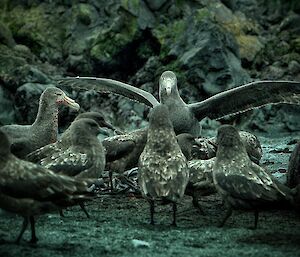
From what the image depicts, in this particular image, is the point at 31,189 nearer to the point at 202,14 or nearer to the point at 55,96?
the point at 55,96

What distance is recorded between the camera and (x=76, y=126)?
776 cm

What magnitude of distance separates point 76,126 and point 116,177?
2.55m

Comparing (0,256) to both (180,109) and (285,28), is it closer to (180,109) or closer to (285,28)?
(180,109)

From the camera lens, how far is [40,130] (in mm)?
9289

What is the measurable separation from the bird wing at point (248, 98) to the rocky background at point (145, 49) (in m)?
5.76

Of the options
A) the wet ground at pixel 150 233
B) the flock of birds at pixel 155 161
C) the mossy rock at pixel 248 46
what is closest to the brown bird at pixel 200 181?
the flock of birds at pixel 155 161


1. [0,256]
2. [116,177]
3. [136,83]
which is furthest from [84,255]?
[136,83]

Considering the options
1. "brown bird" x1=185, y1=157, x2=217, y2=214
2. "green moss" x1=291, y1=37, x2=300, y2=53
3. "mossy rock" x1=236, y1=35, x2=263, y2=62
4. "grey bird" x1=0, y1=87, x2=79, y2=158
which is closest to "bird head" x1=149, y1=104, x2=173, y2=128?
"brown bird" x1=185, y1=157, x2=217, y2=214

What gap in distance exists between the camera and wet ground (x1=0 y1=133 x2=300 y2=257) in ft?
19.9

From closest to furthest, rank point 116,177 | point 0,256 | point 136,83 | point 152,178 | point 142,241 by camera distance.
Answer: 1. point 0,256
2. point 142,241
3. point 152,178
4. point 116,177
5. point 136,83

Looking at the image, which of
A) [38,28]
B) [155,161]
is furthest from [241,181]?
[38,28]

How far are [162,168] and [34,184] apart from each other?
5.14ft

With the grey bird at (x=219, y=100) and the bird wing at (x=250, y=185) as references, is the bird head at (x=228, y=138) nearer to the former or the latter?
the bird wing at (x=250, y=185)

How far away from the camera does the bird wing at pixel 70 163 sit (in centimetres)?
741
